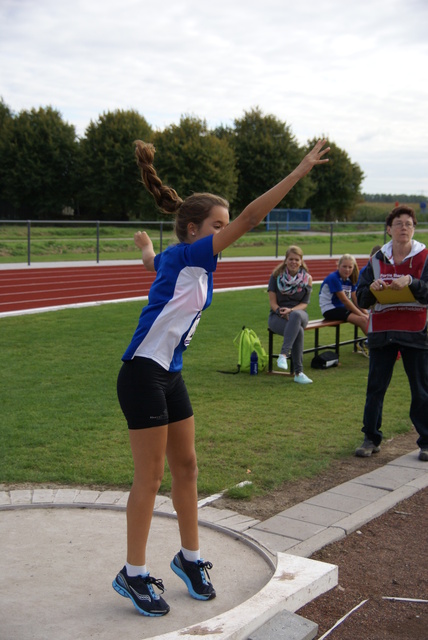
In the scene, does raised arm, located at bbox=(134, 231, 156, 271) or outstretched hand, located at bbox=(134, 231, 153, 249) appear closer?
raised arm, located at bbox=(134, 231, 156, 271)

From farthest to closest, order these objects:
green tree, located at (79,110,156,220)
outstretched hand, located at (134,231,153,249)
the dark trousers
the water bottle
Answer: green tree, located at (79,110,156,220) < the water bottle < the dark trousers < outstretched hand, located at (134,231,153,249)

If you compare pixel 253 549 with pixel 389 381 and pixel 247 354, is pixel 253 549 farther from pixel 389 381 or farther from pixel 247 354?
pixel 247 354

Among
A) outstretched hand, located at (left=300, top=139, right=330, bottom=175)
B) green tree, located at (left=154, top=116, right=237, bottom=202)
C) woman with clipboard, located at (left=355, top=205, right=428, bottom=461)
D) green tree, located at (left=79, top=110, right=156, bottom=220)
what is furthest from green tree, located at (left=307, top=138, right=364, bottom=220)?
outstretched hand, located at (left=300, top=139, right=330, bottom=175)

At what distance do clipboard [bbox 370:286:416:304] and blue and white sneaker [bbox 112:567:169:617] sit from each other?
326cm

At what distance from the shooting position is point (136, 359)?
3.21m

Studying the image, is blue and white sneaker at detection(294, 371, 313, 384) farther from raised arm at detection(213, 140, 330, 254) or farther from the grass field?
raised arm at detection(213, 140, 330, 254)

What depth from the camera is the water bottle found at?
8.91 meters

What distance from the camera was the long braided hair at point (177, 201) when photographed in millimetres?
3240

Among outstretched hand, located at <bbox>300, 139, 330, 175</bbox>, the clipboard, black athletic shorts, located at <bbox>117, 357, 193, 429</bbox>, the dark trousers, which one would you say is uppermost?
outstretched hand, located at <bbox>300, 139, 330, 175</bbox>

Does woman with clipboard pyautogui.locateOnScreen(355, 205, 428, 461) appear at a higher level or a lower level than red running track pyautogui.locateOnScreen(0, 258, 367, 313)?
higher

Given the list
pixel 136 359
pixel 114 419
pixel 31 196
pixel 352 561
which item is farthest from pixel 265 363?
pixel 31 196

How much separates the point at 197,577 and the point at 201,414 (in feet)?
11.8

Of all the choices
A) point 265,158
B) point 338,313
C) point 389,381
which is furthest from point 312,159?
point 265,158

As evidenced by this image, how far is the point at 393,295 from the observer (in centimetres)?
578
